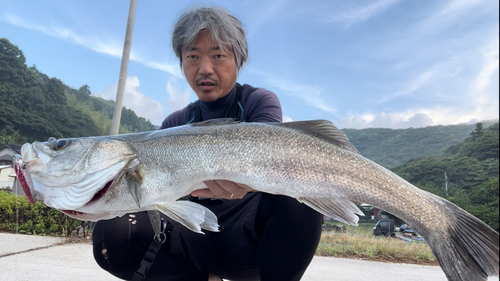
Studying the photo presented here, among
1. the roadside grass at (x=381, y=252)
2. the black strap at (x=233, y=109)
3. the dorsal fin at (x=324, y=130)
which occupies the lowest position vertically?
the roadside grass at (x=381, y=252)

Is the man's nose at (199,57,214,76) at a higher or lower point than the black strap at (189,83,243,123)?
higher

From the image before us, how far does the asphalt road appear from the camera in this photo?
259 cm

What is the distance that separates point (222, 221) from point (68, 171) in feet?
2.82

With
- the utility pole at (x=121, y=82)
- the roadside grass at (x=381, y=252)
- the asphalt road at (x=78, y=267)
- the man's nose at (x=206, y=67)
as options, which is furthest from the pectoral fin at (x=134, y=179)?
the utility pole at (x=121, y=82)

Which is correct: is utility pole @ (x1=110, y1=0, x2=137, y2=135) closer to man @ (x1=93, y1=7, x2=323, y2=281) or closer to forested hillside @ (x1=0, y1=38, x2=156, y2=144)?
man @ (x1=93, y1=7, x2=323, y2=281)

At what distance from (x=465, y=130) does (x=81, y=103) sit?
66.6 m

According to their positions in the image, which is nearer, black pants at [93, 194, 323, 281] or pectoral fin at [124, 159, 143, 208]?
pectoral fin at [124, 159, 143, 208]

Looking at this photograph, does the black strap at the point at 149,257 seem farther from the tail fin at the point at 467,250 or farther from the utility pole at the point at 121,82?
the utility pole at the point at 121,82

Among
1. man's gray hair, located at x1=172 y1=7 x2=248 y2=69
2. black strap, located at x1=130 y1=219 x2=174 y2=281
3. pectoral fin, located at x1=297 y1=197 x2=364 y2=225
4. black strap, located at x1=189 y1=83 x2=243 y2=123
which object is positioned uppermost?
man's gray hair, located at x1=172 y1=7 x2=248 y2=69

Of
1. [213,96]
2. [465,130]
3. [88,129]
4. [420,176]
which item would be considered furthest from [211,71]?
[465,130]

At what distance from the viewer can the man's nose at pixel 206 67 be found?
207 centimetres

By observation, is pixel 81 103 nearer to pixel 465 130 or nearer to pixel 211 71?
pixel 211 71

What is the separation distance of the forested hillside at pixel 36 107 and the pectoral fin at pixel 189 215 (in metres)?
24.3

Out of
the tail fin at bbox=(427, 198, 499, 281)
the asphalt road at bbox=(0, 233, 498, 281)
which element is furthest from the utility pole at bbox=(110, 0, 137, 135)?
the tail fin at bbox=(427, 198, 499, 281)
